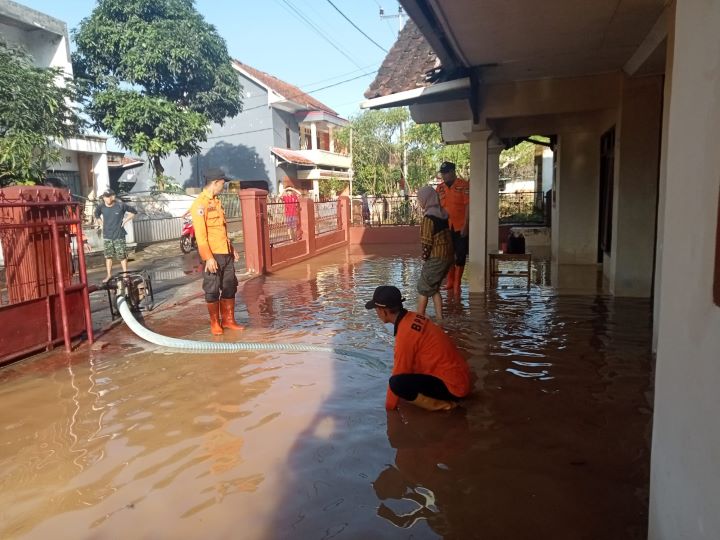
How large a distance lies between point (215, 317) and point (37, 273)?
1920 millimetres

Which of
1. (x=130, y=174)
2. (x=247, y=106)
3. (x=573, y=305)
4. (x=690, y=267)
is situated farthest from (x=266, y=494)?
(x=130, y=174)

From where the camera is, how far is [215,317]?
6.48 m

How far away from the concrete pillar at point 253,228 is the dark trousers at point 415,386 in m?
7.57

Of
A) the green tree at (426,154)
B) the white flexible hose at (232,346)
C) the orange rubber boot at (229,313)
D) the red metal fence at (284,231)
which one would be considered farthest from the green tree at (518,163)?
the white flexible hose at (232,346)

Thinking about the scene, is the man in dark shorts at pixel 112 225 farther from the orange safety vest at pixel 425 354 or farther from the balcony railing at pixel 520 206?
the balcony railing at pixel 520 206

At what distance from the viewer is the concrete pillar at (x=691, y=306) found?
163cm

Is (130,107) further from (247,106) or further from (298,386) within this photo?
(298,386)

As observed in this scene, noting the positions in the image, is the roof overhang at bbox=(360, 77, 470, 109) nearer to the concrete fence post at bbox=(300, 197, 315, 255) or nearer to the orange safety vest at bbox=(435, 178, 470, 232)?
the orange safety vest at bbox=(435, 178, 470, 232)

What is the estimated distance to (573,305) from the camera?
7.14 meters

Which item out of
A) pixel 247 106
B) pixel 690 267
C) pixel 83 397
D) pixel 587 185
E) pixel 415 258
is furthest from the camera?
pixel 247 106

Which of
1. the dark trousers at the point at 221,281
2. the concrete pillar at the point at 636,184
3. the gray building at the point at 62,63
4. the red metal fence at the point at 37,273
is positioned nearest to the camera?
the red metal fence at the point at 37,273

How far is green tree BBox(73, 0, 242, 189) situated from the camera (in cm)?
2003

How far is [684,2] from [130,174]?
1257 inches

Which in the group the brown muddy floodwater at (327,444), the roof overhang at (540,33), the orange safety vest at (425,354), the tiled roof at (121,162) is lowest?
the brown muddy floodwater at (327,444)
